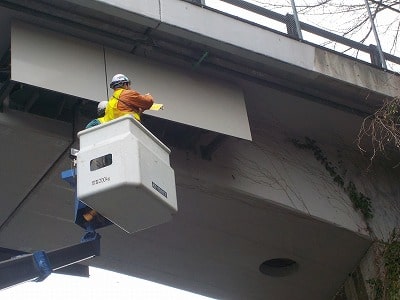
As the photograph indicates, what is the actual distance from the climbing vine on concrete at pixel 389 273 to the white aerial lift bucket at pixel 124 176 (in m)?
4.52

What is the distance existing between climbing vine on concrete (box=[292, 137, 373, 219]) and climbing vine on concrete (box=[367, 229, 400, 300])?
441 mm

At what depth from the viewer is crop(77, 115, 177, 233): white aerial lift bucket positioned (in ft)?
16.5

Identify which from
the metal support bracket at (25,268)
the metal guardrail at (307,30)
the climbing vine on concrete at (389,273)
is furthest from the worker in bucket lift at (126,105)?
the climbing vine on concrete at (389,273)

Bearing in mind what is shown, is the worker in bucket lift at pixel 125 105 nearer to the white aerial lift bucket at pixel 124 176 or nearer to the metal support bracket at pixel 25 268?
the white aerial lift bucket at pixel 124 176

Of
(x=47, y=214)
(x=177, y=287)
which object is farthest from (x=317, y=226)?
(x=47, y=214)

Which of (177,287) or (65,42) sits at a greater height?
(65,42)

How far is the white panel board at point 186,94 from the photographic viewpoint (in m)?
7.74

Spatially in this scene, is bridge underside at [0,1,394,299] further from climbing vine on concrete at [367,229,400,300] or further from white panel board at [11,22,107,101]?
climbing vine on concrete at [367,229,400,300]

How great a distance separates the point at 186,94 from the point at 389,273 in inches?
138

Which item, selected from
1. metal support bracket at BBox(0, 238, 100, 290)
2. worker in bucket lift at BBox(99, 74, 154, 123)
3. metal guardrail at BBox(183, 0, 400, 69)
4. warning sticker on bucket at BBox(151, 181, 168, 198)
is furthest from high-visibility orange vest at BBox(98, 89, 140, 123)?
metal guardrail at BBox(183, 0, 400, 69)

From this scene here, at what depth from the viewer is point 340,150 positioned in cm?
986

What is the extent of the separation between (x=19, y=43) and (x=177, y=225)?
2.98 metres

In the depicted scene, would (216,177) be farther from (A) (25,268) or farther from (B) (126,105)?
(A) (25,268)

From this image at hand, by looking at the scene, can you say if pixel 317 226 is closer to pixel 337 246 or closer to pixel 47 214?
pixel 337 246
